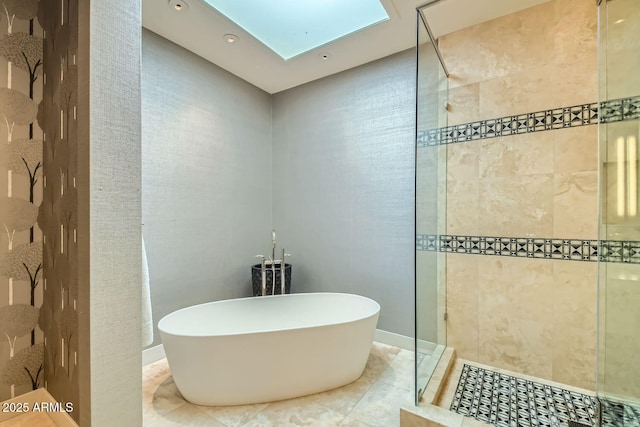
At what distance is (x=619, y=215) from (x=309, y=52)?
7.84ft

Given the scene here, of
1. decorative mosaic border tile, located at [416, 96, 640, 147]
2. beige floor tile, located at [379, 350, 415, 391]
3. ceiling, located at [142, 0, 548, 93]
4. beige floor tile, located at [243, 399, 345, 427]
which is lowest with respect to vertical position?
beige floor tile, located at [379, 350, 415, 391]

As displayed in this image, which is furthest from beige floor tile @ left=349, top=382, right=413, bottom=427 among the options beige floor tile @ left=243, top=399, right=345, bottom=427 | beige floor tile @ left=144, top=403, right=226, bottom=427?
beige floor tile @ left=144, top=403, right=226, bottom=427

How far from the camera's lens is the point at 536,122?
6.28 feet

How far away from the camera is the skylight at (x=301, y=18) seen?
200 centimetres

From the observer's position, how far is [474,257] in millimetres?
2133

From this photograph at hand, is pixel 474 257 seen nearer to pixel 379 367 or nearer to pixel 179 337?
pixel 379 367

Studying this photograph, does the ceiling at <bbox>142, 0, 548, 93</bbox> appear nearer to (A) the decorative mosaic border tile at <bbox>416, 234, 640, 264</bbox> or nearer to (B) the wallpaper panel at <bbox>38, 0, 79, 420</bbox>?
(B) the wallpaper panel at <bbox>38, 0, 79, 420</bbox>

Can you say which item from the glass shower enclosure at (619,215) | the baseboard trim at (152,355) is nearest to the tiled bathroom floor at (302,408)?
the baseboard trim at (152,355)

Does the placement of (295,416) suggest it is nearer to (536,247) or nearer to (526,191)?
(536,247)

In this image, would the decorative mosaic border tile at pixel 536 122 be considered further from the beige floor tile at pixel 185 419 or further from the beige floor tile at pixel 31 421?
the beige floor tile at pixel 31 421

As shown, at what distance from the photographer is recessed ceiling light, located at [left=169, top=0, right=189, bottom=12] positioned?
1819 mm

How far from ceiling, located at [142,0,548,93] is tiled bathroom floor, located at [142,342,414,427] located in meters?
2.54

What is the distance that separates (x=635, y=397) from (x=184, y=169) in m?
3.16

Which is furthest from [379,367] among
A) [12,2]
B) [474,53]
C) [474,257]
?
[12,2]
